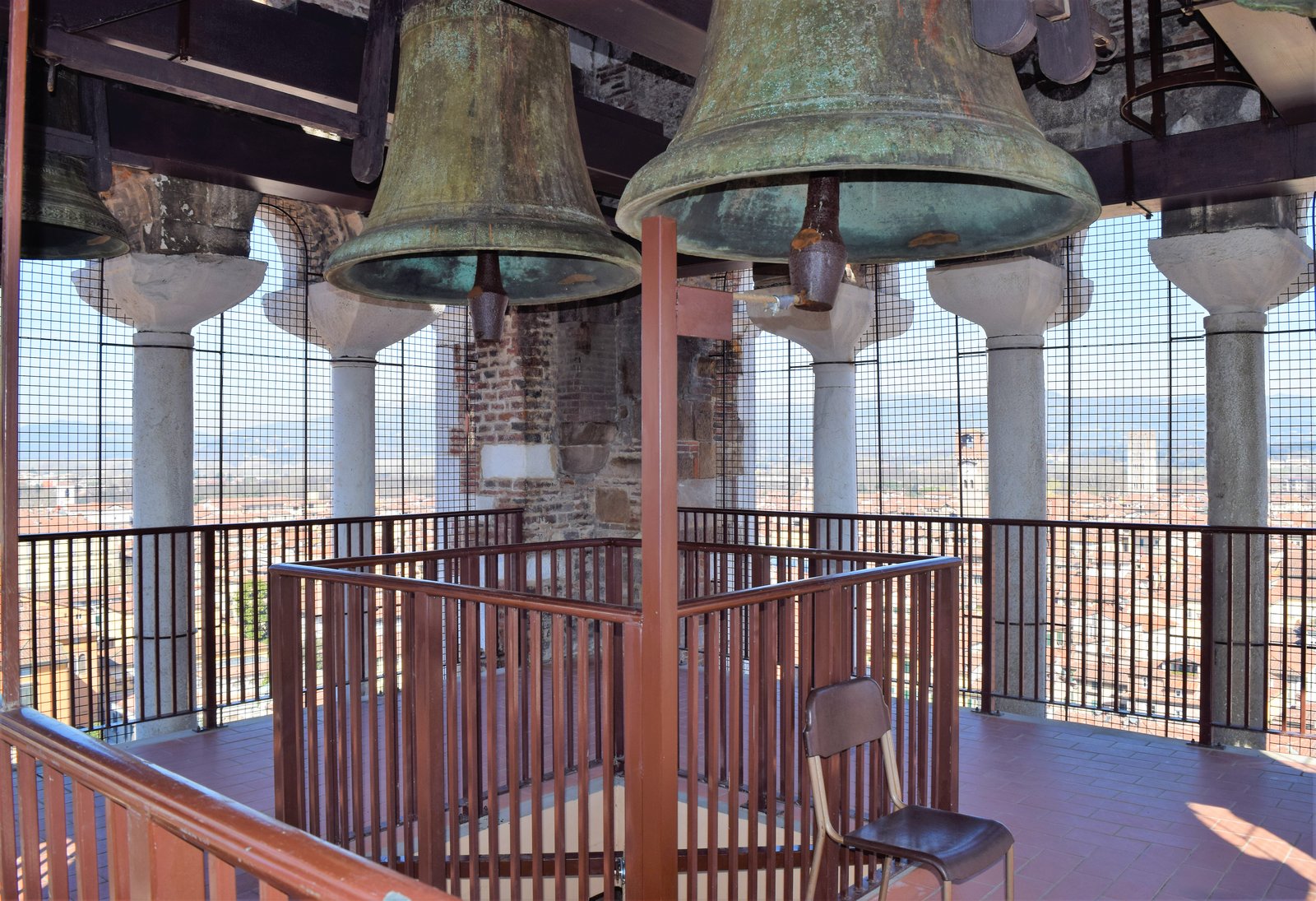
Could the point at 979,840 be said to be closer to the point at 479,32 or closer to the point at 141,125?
the point at 479,32

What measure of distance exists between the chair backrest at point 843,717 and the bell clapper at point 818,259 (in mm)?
1434

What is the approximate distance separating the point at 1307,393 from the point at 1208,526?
6715mm

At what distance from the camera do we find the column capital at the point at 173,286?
5.74 m

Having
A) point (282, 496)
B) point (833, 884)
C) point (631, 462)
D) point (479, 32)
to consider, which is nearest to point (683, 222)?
point (479, 32)

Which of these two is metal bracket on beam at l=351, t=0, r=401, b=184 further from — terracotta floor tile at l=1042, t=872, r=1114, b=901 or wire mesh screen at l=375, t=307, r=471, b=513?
wire mesh screen at l=375, t=307, r=471, b=513

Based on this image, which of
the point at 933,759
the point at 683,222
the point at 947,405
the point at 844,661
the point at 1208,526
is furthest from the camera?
the point at 947,405

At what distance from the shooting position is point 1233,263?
18.6 ft

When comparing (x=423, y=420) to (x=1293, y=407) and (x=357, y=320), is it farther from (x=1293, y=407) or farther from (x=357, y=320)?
(x=1293, y=407)

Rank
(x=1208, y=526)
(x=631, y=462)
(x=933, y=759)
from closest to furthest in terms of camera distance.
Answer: (x=933, y=759) < (x=1208, y=526) < (x=631, y=462)

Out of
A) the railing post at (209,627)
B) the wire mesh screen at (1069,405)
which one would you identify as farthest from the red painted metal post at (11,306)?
the wire mesh screen at (1069,405)

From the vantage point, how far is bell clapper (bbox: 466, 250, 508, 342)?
2732 millimetres

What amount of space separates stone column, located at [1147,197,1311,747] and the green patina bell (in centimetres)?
431

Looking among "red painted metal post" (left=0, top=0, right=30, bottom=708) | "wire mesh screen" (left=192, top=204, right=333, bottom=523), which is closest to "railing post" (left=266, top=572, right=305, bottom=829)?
"red painted metal post" (left=0, top=0, right=30, bottom=708)

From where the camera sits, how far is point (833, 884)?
3143 mm
